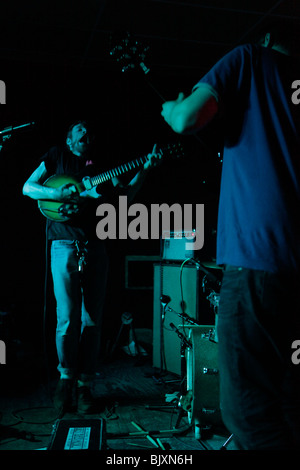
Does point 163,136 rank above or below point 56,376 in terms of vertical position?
above

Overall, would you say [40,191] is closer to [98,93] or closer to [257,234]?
[257,234]

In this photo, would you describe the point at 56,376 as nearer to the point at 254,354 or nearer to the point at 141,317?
the point at 141,317

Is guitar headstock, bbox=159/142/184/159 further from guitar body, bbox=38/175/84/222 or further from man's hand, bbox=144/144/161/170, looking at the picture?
guitar body, bbox=38/175/84/222

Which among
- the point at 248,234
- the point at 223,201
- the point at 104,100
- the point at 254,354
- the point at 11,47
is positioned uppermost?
the point at 11,47

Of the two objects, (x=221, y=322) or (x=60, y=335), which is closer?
(x=221, y=322)

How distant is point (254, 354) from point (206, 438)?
168 cm

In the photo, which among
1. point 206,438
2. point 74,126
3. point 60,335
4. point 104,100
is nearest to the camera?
point 206,438

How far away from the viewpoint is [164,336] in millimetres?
4195

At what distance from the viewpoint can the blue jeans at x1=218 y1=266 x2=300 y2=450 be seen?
119cm

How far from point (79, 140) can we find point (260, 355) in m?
2.57

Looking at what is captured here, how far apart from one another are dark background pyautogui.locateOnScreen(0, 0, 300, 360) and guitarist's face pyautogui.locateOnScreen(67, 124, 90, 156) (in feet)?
3.88

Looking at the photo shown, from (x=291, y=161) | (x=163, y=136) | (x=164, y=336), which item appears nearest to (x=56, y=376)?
(x=164, y=336)

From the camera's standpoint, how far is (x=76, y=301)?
306cm

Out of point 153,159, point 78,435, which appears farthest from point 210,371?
point 153,159
